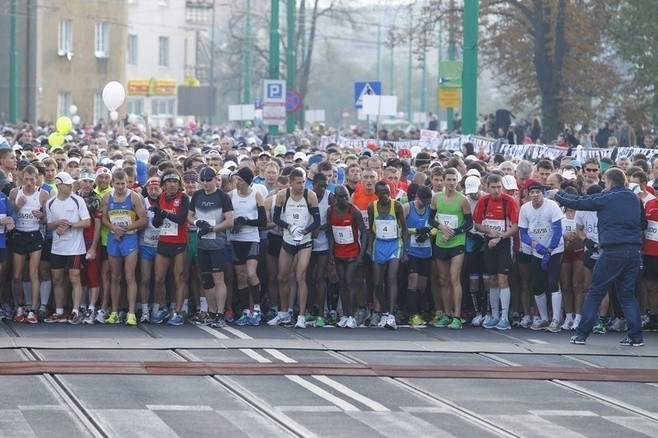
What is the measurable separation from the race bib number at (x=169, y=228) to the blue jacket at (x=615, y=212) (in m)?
4.28

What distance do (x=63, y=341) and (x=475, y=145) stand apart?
1559 cm

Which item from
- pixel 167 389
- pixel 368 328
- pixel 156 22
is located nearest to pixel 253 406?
pixel 167 389

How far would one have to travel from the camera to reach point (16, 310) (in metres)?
18.7

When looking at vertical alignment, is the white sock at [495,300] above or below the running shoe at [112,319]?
above

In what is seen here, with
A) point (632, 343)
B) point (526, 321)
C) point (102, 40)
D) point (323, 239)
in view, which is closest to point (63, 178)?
point (323, 239)

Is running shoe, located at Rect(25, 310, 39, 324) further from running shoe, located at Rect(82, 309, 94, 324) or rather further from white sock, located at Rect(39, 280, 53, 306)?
running shoe, located at Rect(82, 309, 94, 324)

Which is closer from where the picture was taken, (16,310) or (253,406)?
(253,406)

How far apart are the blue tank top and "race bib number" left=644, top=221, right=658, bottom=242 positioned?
242cm

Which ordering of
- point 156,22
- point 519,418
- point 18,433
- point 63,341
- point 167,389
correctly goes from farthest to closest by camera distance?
point 156,22, point 63,341, point 167,389, point 519,418, point 18,433

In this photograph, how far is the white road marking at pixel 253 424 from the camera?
11.6 metres

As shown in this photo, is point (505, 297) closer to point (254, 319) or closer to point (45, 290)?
point (254, 319)

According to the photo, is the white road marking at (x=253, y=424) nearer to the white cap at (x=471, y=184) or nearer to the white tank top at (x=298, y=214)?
the white tank top at (x=298, y=214)

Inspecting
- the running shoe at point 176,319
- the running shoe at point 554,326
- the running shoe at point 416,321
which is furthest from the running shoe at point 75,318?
the running shoe at point 554,326

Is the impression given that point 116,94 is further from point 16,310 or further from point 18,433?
point 18,433
